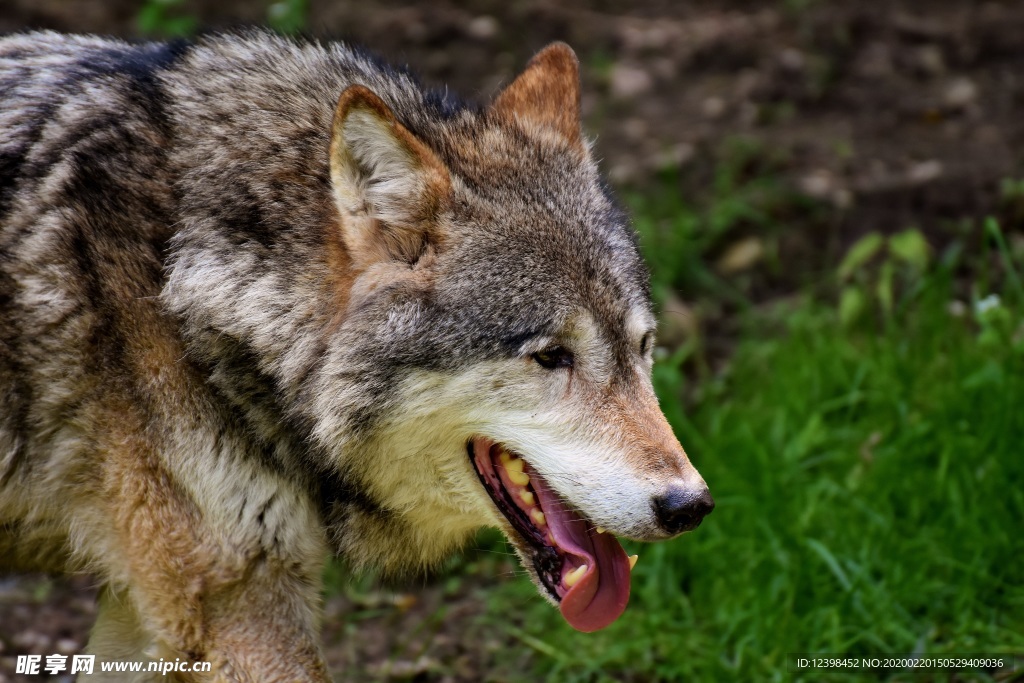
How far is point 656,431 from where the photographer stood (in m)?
3.22

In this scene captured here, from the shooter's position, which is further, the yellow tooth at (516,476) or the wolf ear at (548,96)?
the wolf ear at (548,96)

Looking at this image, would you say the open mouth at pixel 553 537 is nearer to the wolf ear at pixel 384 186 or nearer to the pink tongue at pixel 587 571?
the pink tongue at pixel 587 571

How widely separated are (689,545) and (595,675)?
741 millimetres

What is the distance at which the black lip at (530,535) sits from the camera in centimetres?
331

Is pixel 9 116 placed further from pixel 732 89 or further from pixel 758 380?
pixel 732 89

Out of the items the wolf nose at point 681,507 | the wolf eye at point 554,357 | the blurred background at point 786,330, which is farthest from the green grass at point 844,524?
the wolf eye at point 554,357

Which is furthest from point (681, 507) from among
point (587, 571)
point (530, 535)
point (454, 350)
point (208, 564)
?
point (208, 564)

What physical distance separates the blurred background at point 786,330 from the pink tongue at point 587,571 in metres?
0.89

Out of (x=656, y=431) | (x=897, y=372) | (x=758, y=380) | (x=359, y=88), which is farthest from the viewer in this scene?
(x=758, y=380)

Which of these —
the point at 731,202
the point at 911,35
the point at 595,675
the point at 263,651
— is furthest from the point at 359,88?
the point at 911,35

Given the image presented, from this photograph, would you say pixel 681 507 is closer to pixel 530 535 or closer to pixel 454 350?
pixel 530 535

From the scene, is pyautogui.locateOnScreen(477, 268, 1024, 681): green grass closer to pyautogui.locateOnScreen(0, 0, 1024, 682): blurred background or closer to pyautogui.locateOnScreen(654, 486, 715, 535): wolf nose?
pyautogui.locateOnScreen(0, 0, 1024, 682): blurred background

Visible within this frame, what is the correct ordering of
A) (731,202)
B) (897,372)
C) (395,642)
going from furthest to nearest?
(731,202)
(897,372)
(395,642)

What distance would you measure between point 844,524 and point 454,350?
223 centimetres
